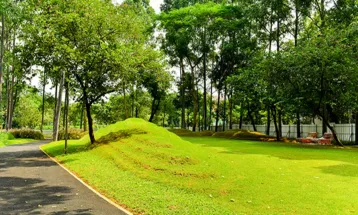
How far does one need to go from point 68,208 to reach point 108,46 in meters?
11.0


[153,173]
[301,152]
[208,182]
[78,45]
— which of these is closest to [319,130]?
→ [301,152]

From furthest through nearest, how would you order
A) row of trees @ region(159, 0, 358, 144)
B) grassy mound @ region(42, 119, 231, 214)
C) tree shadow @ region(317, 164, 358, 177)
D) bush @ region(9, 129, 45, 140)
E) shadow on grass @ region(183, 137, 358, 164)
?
1. bush @ region(9, 129, 45, 140)
2. row of trees @ region(159, 0, 358, 144)
3. shadow on grass @ region(183, 137, 358, 164)
4. tree shadow @ region(317, 164, 358, 177)
5. grassy mound @ region(42, 119, 231, 214)

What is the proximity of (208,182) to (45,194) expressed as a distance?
4.29 m

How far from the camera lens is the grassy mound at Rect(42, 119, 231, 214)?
24.3 ft

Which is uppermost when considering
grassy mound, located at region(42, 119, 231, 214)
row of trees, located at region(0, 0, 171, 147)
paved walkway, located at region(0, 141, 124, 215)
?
row of trees, located at region(0, 0, 171, 147)

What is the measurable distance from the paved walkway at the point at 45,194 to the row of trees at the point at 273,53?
1743 centimetres

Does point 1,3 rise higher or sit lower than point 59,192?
higher

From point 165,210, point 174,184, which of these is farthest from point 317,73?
point 165,210

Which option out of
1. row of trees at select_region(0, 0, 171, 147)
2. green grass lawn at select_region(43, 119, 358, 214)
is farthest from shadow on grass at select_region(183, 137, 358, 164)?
row of trees at select_region(0, 0, 171, 147)

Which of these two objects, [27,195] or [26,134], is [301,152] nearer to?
[27,195]

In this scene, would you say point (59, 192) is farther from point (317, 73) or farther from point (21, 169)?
point (317, 73)

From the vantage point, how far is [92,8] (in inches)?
639

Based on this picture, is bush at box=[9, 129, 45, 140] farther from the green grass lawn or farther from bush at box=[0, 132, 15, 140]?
the green grass lawn

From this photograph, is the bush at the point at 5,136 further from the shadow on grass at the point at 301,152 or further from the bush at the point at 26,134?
the shadow on grass at the point at 301,152
